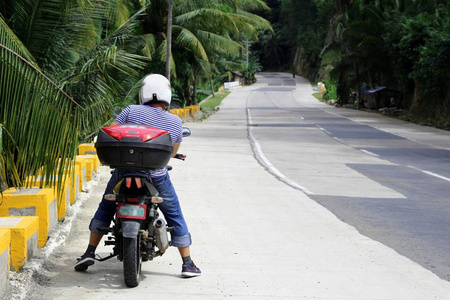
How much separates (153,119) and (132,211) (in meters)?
0.87

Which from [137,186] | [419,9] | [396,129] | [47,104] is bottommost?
[396,129]

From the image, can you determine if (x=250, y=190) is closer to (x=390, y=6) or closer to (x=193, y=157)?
(x=193, y=157)

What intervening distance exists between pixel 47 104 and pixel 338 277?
3038mm

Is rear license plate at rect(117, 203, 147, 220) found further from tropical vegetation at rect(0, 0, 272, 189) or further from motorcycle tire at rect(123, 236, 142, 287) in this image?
tropical vegetation at rect(0, 0, 272, 189)

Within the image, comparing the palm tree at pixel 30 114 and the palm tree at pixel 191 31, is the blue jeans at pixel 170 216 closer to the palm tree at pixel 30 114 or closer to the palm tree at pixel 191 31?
the palm tree at pixel 30 114

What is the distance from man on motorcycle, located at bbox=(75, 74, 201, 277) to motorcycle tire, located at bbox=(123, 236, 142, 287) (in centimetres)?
54

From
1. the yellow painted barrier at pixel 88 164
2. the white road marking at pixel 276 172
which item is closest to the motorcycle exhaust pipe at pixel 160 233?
Answer: the yellow painted barrier at pixel 88 164

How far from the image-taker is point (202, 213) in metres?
10.5

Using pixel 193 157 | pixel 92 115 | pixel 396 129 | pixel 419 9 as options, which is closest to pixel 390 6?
pixel 419 9

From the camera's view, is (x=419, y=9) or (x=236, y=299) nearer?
(x=236, y=299)

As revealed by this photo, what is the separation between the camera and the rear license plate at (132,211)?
6109mm

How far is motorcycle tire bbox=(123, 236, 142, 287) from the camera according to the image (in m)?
6.10

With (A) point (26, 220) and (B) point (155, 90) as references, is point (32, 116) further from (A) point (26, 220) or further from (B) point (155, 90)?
(B) point (155, 90)

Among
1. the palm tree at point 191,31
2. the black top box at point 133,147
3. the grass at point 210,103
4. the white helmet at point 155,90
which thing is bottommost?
the grass at point 210,103
